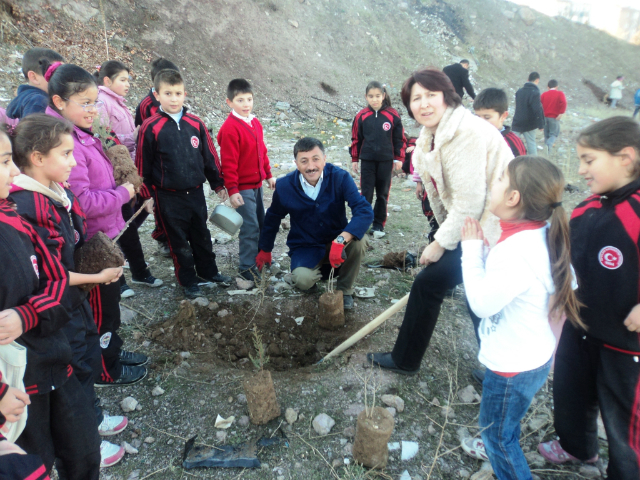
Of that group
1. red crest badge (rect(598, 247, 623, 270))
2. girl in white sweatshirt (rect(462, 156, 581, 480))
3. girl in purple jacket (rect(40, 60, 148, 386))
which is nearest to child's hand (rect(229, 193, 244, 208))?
girl in purple jacket (rect(40, 60, 148, 386))

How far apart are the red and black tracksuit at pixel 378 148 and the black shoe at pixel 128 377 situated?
3.13m

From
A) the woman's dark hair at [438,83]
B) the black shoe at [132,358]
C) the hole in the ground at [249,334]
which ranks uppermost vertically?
the woman's dark hair at [438,83]

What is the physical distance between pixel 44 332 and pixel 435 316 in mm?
1848

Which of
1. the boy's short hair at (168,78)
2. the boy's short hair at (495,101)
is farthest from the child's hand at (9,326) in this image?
the boy's short hair at (495,101)

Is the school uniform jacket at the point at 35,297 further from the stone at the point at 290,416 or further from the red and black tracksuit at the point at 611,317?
the red and black tracksuit at the point at 611,317

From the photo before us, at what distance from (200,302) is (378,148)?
2723 mm

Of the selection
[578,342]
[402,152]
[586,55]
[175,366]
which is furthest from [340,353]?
[586,55]

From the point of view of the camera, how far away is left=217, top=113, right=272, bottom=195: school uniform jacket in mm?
3451

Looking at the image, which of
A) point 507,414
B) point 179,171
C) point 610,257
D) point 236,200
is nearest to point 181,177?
point 179,171

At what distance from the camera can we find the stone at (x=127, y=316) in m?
2.97

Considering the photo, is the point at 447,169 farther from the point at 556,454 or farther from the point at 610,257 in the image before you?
the point at 556,454

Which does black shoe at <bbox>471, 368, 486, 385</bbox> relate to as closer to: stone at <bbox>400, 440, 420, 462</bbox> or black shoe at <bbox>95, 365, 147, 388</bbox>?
stone at <bbox>400, 440, 420, 462</bbox>

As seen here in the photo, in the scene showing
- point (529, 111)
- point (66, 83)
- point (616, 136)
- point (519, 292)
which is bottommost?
point (519, 292)

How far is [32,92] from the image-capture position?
2871mm
